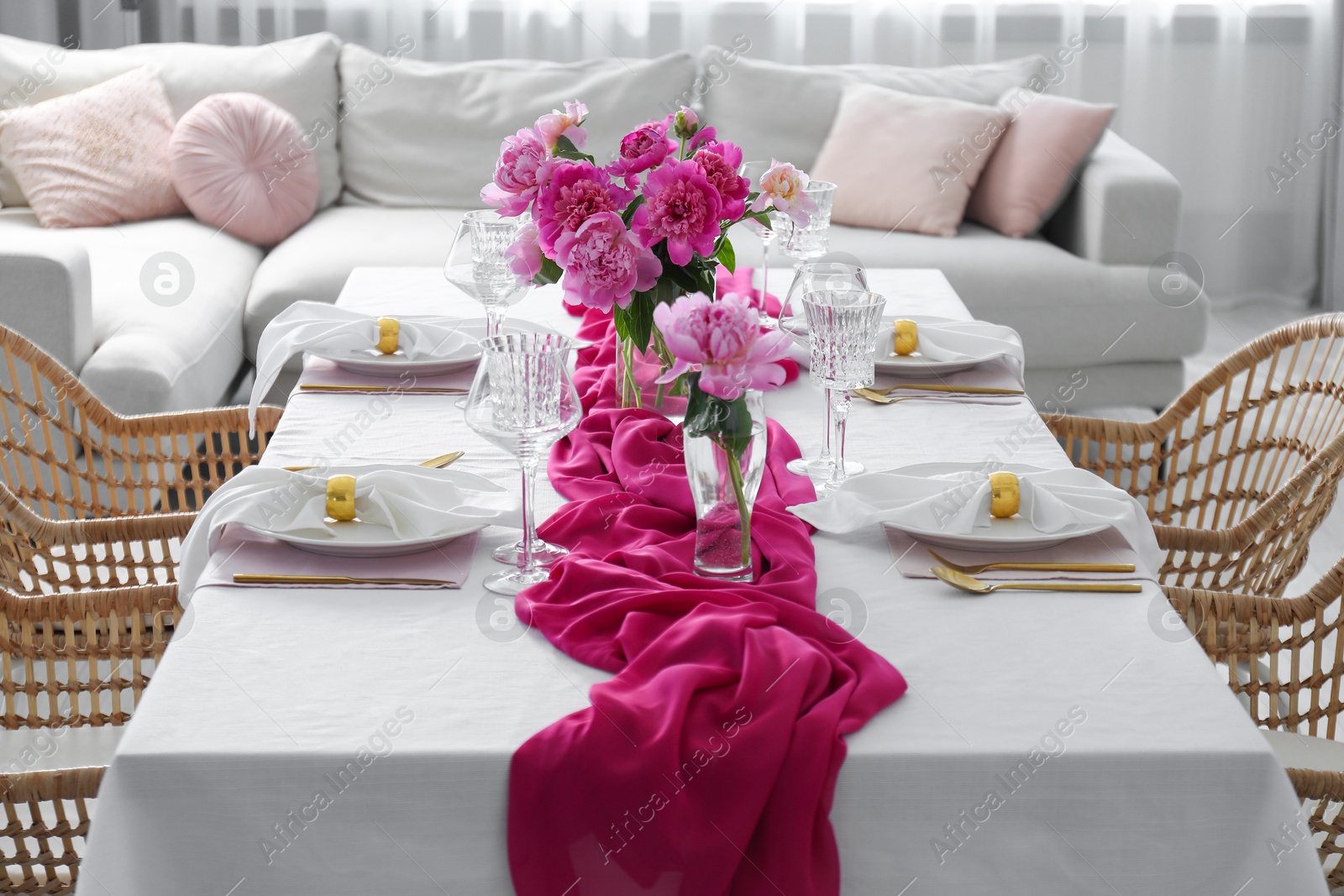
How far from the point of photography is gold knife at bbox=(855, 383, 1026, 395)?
1.62m

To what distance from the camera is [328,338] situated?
1685mm

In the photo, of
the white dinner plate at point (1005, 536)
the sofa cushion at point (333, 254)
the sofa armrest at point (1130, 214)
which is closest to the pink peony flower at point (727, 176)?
the white dinner plate at point (1005, 536)

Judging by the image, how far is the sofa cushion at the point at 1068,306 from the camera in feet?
10.0

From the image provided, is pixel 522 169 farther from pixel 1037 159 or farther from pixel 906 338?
pixel 1037 159

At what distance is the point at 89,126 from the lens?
3248 mm

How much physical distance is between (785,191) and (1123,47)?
337cm

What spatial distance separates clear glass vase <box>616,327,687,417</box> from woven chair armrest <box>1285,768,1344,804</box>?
69cm

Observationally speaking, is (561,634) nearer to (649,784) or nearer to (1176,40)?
(649,784)

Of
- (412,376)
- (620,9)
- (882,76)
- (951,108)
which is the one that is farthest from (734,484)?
(620,9)

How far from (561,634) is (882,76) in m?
2.92

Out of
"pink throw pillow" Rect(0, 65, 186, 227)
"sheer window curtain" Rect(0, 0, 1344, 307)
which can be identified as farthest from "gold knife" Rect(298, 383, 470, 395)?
"sheer window curtain" Rect(0, 0, 1344, 307)

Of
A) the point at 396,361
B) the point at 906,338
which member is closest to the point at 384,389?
the point at 396,361

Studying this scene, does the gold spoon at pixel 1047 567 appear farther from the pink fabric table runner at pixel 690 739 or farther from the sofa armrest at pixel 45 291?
the sofa armrest at pixel 45 291

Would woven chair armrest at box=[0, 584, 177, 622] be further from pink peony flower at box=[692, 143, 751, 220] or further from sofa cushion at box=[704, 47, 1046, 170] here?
sofa cushion at box=[704, 47, 1046, 170]
